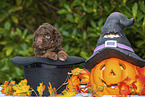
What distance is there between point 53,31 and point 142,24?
4.11 ft

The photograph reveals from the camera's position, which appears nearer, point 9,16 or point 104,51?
point 104,51

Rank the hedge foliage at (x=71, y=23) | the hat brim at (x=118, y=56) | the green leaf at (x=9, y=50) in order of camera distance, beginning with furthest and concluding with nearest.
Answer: the green leaf at (x=9, y=50)
the hedge foliage at (x=71, y=23)
the hat brim at (x=118, y=56)

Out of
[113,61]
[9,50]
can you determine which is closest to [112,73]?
[113,61]

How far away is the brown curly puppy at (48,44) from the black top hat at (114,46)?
21 centimetres

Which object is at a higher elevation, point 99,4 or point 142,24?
point 99,4

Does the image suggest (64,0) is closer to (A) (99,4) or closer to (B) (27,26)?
(A) (99,4)

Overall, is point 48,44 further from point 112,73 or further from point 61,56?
point 112,73

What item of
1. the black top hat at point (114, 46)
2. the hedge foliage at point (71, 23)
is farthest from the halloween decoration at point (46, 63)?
the hedge foliage at point (71, 23)

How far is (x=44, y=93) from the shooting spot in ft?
4.10

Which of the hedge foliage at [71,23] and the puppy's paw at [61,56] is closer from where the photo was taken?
the puppy's paw at [61,56]

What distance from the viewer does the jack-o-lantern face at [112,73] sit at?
47.3 inches

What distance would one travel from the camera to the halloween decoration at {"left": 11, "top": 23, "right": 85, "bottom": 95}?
121 cm

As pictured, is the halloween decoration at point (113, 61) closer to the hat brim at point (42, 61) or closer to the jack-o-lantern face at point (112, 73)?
the jack-o-lantern face at point (112, 73)

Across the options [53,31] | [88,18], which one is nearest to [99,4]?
[88,18]
